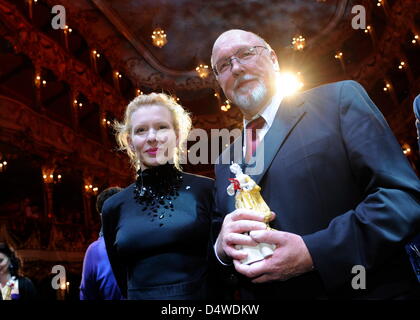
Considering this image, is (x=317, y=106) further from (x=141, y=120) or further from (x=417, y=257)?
(x=417, y=257)

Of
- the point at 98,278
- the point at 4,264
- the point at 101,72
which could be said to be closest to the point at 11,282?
the point at 4,264

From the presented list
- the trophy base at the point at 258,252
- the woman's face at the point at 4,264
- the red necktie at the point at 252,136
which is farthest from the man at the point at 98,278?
the trophy base at the point at 258,252

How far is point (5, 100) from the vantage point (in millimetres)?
12531

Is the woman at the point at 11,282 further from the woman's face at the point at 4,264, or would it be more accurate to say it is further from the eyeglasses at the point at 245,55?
the eyeglasses at the point at 245,55

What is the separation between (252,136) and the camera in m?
1.85

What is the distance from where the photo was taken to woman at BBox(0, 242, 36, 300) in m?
4.72

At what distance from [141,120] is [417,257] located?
202 cm

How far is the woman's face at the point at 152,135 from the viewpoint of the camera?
216cm

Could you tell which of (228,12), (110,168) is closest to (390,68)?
(228,12)

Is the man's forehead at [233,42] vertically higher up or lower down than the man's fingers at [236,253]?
higher up

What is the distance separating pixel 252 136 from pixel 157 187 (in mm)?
765

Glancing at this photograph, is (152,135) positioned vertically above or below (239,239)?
above

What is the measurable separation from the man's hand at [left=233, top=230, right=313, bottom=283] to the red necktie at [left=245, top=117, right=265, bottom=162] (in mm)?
583

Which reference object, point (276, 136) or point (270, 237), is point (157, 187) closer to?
point (276, 136)
